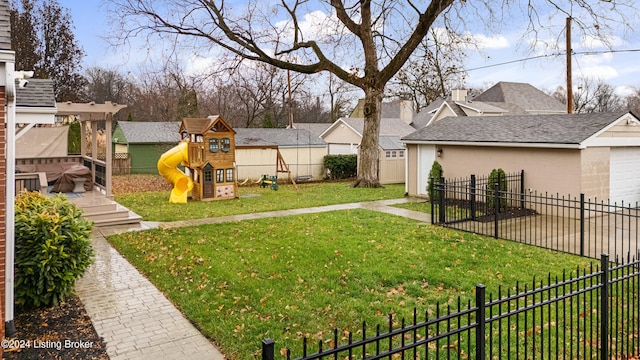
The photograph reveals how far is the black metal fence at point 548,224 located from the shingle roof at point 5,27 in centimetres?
901

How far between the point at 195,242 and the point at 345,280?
4146 millimetres

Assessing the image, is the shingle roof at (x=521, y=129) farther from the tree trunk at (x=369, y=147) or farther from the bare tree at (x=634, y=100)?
the bare tree at (x=634, y=100)

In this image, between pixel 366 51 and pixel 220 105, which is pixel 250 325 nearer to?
pixel 366 51

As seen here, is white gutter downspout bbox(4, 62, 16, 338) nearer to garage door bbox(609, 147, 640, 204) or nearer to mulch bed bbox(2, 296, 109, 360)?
mulch bed bbox(2, 296, 109, 360)

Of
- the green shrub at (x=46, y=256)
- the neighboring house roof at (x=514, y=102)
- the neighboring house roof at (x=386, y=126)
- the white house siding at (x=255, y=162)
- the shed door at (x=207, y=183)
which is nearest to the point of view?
the green shrub at (x=46, y=256)

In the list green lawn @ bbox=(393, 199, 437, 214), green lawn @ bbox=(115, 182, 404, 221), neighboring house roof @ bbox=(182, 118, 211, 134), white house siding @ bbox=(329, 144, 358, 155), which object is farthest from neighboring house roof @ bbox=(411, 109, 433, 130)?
neighboring house roof @ bbox=(182, 118, 211, 134)

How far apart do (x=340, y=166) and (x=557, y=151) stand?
14.2 meters

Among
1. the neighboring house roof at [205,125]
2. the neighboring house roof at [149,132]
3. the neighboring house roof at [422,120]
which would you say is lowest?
the neighboring house roof at [205,125]

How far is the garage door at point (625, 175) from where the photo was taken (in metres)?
14.1

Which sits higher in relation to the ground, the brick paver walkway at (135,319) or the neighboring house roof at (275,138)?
the neighboring house roof at (275,138)

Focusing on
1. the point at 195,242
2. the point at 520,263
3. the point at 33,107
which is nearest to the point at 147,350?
the point at 33,107

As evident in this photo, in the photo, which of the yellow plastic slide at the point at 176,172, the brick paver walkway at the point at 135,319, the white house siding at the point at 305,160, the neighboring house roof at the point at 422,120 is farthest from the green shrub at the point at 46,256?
the neighboring house roof at the point at 422,120

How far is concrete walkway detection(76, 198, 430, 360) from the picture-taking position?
505cm

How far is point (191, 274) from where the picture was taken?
25.3 feet
